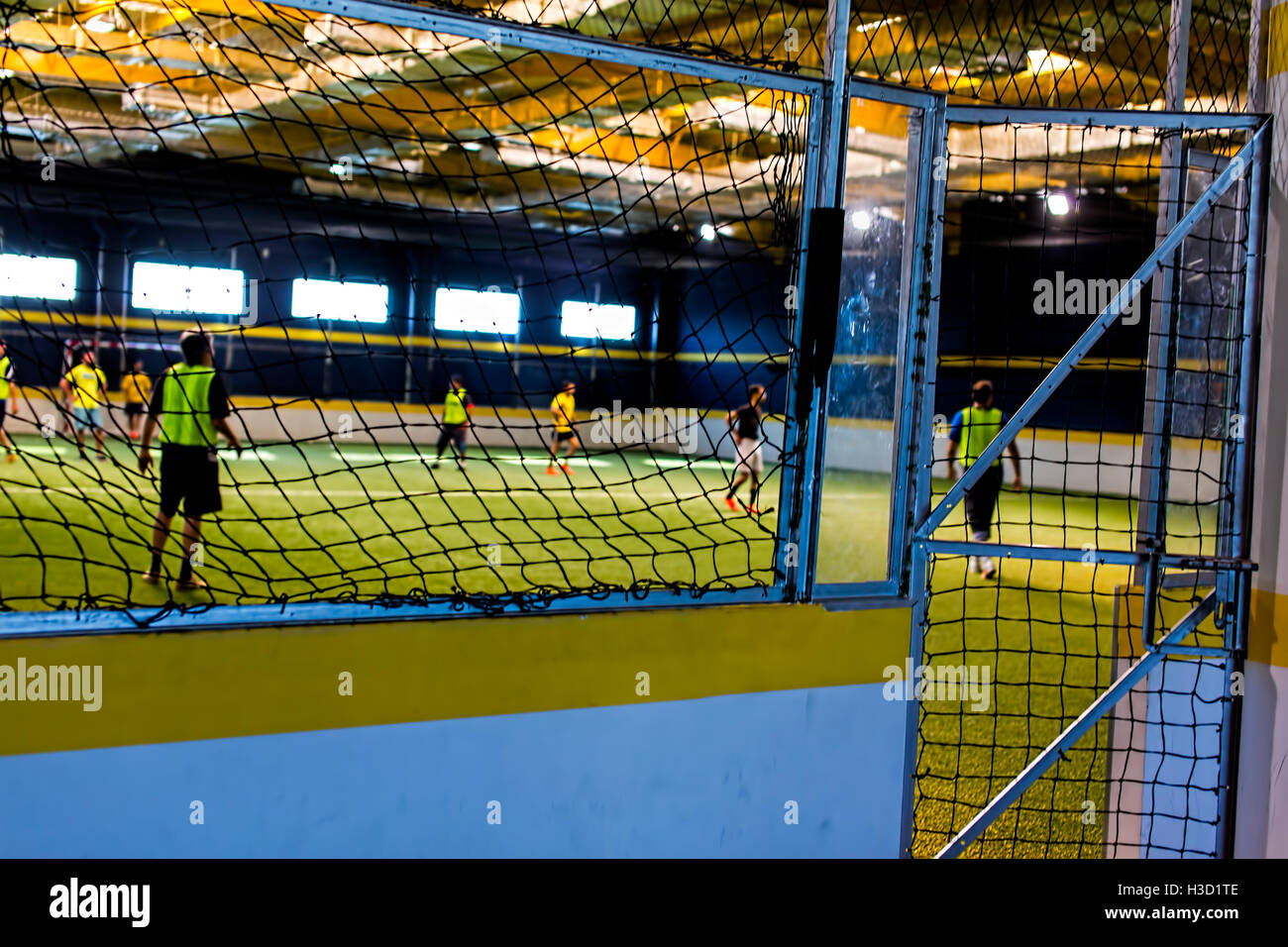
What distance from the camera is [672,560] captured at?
27.0ft

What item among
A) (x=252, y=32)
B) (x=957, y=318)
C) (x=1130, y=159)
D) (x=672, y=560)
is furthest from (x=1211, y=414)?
(x=957, y=318)

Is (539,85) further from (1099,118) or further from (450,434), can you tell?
(1099,118)

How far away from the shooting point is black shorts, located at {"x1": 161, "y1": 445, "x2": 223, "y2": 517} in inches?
236

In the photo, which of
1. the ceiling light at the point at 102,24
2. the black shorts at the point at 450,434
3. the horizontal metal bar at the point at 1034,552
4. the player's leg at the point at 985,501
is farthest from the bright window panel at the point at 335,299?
the horizontal metal bar at the point at 1034,552

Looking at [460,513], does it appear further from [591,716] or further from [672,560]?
[591,716]

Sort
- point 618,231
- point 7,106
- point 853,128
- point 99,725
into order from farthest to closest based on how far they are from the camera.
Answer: point 618,231 < point 7,106 < point 853,128 < point 99,725

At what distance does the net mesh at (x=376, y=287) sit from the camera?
802 centimetres

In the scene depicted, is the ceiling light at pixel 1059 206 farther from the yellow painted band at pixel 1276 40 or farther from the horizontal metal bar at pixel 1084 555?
the horizontal metal bar at pixel 1084 555

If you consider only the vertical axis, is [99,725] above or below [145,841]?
above

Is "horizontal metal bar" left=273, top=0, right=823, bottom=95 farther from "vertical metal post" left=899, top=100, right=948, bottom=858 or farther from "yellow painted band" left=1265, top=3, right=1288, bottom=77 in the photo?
"yellow painted band" left=1265, top=3, right=1288, bottom=77

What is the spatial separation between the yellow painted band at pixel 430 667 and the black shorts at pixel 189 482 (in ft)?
12.7

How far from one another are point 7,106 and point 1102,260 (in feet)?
45.3

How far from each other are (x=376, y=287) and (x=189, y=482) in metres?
11.5

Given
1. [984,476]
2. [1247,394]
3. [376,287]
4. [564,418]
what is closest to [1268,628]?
[1247,394]
